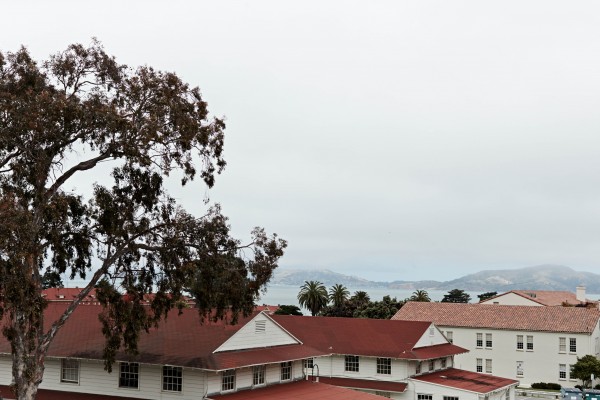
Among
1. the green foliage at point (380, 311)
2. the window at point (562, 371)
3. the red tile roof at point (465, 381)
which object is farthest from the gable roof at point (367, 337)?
the green foliage at point (380, 311)

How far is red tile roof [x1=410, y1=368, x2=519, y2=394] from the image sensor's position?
2101 inches

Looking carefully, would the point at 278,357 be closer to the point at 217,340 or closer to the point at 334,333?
the point at 217,340

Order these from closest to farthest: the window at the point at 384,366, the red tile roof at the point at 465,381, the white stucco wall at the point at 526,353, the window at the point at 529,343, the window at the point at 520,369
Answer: the red tile roof at the point at 465,381 < the window at the point at 384,366 < the white stucco wall at the point at 526,353 < the window at the point at 529,343 < the window at the point at 520,369

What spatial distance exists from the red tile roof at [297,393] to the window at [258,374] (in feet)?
1.50

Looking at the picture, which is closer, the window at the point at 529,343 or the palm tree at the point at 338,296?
the window at the point at 529,343

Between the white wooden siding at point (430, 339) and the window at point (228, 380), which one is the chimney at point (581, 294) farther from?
the window at point (228, 380)

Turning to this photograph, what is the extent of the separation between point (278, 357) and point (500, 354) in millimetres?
43747

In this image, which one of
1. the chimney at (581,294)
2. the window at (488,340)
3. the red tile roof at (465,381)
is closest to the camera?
the red tile roof at (465,381)

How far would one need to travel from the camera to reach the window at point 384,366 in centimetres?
5594

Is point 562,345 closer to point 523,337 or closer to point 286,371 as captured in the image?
point 523,337

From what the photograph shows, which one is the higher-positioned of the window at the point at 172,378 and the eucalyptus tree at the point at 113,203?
the eucalyptus tree at the point at 113,203

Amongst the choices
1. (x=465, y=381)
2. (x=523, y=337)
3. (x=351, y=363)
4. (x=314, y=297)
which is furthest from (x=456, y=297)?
(x=351, y=363)

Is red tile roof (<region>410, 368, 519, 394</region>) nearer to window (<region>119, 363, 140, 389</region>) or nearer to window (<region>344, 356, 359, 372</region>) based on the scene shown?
window (<region>344, 356, 359, 372</region>)

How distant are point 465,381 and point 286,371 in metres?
18.3
